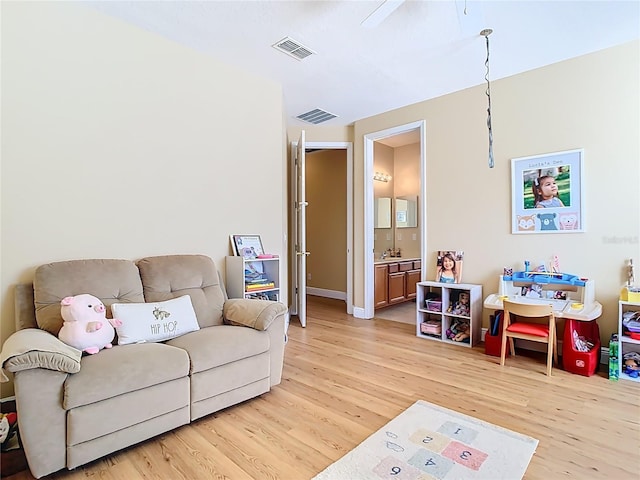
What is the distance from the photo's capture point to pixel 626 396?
2.46 metres

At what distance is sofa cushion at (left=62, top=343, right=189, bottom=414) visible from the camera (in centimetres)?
168

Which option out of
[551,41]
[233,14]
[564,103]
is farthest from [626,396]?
[233,14]

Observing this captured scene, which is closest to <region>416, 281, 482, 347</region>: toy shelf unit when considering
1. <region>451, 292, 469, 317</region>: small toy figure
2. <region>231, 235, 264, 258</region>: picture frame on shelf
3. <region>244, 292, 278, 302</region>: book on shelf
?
<region>451, 292, 469, 317</region>: small toy figure

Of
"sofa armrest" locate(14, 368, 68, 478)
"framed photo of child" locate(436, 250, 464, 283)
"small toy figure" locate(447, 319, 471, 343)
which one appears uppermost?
"framed photo of child" locate(436, 250, 464, 283)

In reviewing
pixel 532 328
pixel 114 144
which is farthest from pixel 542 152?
pixel 114 144

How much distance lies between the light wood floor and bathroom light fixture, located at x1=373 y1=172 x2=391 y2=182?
338 centimetres

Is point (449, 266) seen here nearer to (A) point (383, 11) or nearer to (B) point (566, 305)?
(B) point (566, 305)

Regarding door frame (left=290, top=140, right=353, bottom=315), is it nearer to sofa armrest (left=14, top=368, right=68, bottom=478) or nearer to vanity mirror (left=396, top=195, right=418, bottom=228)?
vanity mirror (left=396, top=195, right=418, bottom=228)

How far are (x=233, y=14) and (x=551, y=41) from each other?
2.60 metres

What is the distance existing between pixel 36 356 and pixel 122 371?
377mm

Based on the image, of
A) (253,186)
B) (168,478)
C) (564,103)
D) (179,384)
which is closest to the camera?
(168,478)

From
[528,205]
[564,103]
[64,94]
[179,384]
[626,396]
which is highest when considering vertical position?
[564,103]

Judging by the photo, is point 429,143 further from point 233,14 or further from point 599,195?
point 233,14

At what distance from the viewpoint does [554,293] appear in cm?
327
